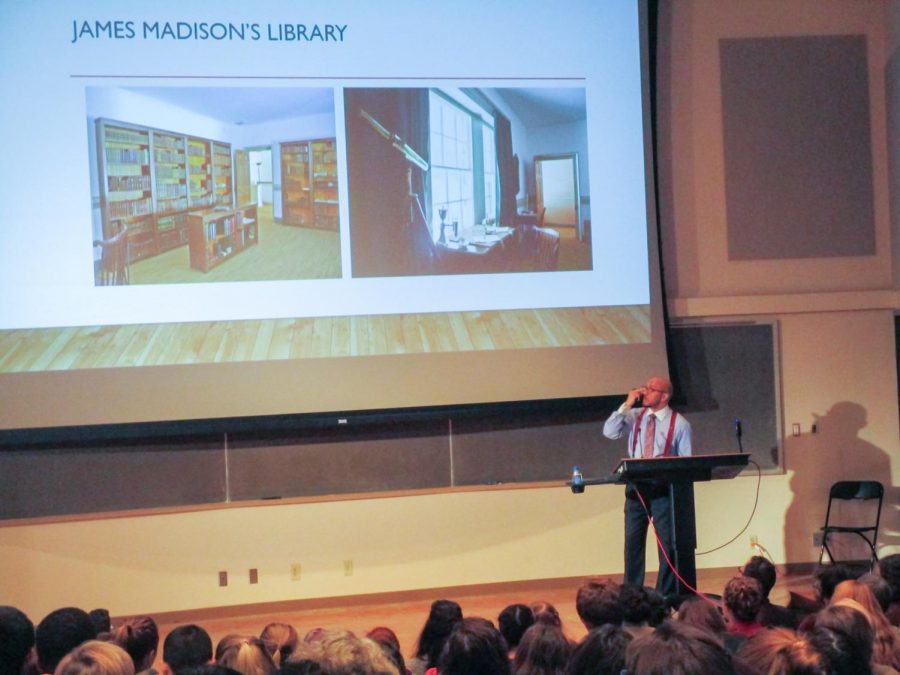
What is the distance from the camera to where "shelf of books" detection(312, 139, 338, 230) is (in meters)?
5.80

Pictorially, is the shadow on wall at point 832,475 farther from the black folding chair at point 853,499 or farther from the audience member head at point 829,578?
the audience member head at point 829,578

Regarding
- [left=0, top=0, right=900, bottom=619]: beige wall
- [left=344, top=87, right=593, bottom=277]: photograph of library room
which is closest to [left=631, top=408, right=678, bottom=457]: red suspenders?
[left=0, top=0, right=900, bottom=619]: beige wall

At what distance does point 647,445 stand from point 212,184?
303 centimetres

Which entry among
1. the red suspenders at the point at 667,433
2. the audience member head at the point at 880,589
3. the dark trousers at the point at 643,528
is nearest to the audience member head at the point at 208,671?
the audience member head at the point at 880,589

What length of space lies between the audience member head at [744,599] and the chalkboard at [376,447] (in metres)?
2.88

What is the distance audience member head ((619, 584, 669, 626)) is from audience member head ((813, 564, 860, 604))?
0.68 m

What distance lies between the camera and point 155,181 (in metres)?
5.60

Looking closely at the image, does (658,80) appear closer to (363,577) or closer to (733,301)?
(733,301)

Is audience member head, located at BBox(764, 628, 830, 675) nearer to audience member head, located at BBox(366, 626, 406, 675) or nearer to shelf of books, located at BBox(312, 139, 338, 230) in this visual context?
audience member head, located at BBox(366, 626, 406, 675)

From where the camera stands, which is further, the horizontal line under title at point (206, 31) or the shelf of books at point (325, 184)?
the shelf of books at point (325, 184)

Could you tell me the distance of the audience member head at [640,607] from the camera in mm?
3131

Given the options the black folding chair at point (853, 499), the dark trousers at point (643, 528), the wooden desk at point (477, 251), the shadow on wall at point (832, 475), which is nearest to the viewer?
the dark trousers at point (643, 528)

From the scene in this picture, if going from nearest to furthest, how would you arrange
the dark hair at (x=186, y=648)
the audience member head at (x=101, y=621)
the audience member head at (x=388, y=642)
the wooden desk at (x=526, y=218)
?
the audience member head at (x=388, y=642)
the dark hair at (x=186, y=648)
the audience member head at (x=101, y=621)
the wooden desk at (x=526, y=218)

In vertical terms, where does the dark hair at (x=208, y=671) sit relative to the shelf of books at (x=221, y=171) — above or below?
below
